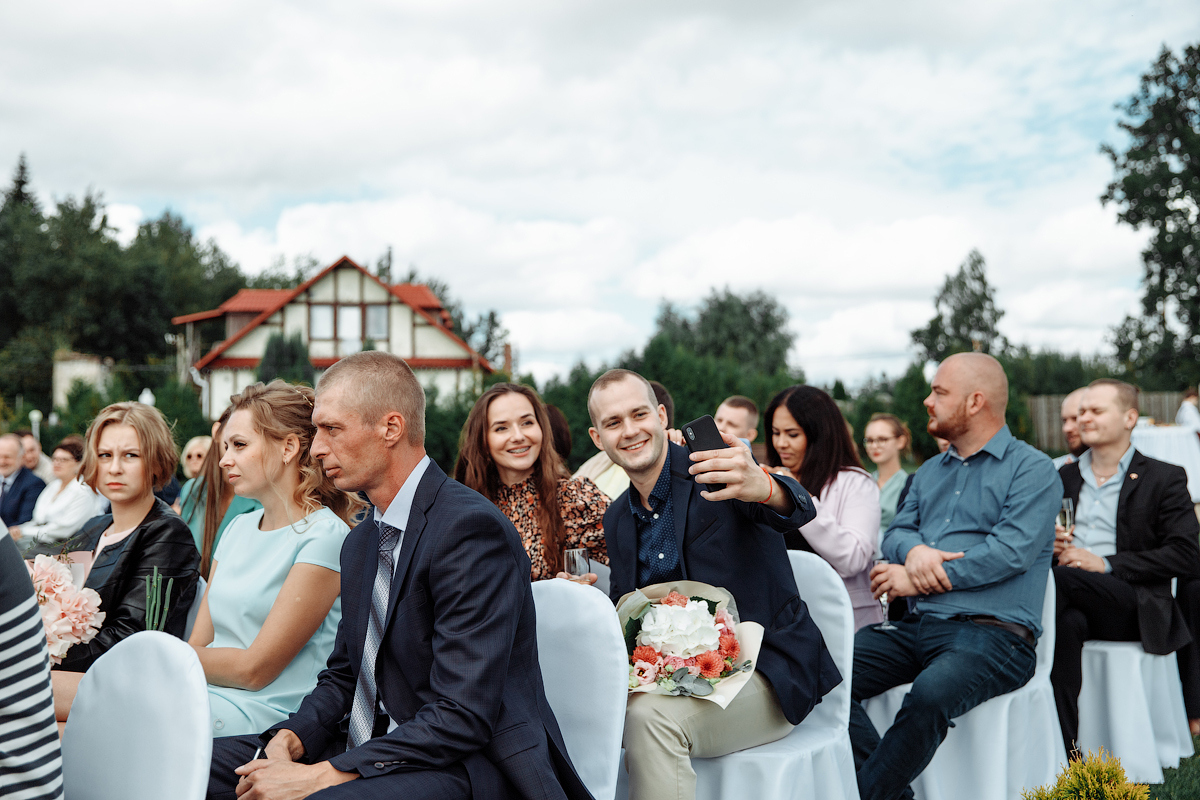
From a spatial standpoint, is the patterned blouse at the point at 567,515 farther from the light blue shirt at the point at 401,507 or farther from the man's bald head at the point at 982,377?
the light blue shirt at the point at 401,507

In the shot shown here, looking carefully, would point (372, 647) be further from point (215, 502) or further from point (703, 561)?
point (215, 502)

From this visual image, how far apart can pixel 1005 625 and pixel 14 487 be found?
31.4 feet

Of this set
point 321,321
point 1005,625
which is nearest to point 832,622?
point 1005,625

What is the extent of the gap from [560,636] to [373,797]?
0.77 meters

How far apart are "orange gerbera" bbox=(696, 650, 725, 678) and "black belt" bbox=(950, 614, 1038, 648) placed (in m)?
1.61

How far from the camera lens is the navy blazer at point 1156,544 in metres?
4.38

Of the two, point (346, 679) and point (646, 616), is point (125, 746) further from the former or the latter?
point (646, 616)

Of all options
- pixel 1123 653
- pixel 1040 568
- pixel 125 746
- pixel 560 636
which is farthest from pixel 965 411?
pixel 125 746

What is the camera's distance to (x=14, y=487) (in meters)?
9.29

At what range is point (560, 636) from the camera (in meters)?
2.52

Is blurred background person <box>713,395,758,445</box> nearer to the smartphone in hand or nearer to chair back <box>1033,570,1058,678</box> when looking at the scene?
chair back <box>1033,570,1058,678</box>

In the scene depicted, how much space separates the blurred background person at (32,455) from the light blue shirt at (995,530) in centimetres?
910

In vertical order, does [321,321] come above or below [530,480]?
above

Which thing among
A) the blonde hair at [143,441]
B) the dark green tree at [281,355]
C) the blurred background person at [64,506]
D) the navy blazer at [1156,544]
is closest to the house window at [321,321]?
the dark green tree at [281,355]
